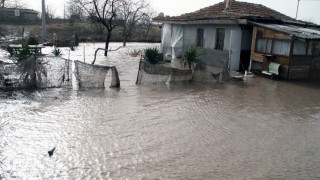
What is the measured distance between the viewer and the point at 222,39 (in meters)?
16.5

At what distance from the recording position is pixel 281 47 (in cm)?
1312

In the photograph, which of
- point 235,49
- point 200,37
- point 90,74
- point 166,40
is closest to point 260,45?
point 235,49

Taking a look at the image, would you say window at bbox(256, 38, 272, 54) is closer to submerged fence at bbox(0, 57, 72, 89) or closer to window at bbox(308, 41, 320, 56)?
window at bbox(308, 41, 320, 56)

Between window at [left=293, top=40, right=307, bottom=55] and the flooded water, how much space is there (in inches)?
130

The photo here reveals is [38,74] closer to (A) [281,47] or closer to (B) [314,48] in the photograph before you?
(A) [281,47]

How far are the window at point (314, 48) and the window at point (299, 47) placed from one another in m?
0.38

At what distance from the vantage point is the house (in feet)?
42.8

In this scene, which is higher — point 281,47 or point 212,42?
point 212,42

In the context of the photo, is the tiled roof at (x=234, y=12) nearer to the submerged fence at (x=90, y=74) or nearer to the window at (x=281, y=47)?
the window at (x=281, y=47)

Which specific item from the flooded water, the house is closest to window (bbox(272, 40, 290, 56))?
the house

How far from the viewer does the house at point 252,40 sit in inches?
514

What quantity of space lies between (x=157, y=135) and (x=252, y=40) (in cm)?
1001

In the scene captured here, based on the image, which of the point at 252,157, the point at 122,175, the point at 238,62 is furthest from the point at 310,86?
the point at 122,175

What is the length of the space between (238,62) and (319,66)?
3.91 m
